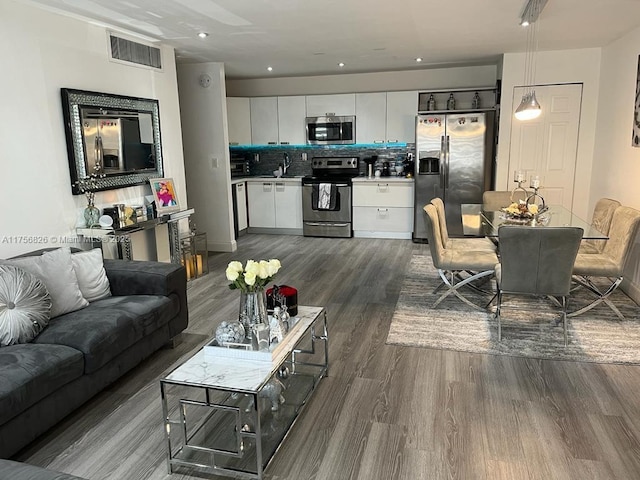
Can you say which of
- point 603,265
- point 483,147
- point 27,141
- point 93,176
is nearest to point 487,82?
point 483,147

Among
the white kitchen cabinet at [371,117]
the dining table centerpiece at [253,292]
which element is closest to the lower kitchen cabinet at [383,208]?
the white kitchen cabinet at [371,117]

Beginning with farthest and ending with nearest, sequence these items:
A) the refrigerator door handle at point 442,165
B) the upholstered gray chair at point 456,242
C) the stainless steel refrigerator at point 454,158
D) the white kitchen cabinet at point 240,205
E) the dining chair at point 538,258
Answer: the white kitchen cabinet at point 240,205 < the refrigerator door handle at point 442,165 < the stainless steel refrigerator at point 454,158 < the upholstered gray chair at point 456,242 < the dining chair at point 538,258

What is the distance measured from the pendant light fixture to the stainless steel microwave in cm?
258

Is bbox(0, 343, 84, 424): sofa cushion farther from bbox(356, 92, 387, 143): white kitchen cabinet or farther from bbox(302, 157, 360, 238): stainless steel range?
bbox(356, 92, 387, 143): white kitchen cabinet

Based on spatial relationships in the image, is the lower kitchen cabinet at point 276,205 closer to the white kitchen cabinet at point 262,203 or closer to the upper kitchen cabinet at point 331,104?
the white kitchen cabinet at point 262,203

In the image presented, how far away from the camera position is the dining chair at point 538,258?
3312mm

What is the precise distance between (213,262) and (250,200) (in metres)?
1.98

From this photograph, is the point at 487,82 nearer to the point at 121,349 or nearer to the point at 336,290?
the point at 336,290

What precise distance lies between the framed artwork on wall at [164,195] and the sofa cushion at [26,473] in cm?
352

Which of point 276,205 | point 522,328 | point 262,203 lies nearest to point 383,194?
point 276,205

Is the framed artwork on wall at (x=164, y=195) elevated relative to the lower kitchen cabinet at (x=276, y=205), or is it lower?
elevated

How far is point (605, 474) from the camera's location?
86.3 inches

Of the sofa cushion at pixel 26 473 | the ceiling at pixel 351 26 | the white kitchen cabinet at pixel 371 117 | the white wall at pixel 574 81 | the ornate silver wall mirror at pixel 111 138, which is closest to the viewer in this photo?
the sofa cushion at pixel 26 473

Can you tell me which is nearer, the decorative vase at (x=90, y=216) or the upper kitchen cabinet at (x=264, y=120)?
the decorative vase at (x=90, y=216)
